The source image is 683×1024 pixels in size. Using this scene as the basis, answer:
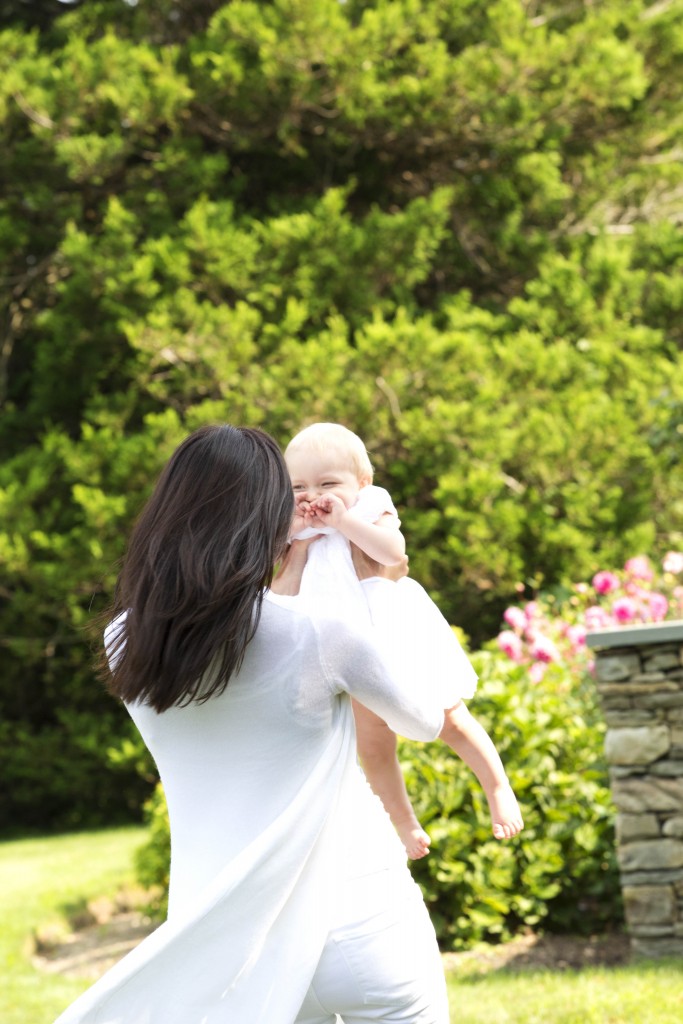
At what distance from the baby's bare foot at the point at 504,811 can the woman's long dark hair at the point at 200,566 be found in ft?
2.17

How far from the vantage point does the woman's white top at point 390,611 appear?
74.0 inches

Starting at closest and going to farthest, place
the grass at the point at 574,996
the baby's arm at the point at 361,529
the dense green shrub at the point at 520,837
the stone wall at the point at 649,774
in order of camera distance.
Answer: the baby's arm at the point at 361,529, the grass at the point at 574,996, the stone wall at the point at 649,774, the dense green shrub at the point at 520,837

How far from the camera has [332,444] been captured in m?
2.31

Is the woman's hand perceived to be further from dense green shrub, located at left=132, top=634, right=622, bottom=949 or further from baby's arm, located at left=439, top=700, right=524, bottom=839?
dense green shrub, located at left=132, top=634, right=622, bottom=949

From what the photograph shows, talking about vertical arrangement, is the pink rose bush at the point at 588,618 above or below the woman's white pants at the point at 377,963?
below

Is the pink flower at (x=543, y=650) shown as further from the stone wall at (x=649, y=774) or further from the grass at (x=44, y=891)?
the grass at (x=44, y=891)

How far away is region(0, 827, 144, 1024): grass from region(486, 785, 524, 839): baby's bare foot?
3.28 meters

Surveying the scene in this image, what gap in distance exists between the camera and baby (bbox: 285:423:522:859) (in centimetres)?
195

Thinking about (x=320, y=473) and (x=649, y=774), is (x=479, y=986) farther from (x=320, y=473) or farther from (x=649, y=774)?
(x=320, y=473)

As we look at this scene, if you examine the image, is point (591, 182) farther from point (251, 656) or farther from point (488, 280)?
point (251, 656)

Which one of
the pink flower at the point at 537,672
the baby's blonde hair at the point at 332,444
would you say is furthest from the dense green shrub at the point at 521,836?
the baby's blonde hair at the point at 332,444

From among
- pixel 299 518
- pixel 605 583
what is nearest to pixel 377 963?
pixel 299 518

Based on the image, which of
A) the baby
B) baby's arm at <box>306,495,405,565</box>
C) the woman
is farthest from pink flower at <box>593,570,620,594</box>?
the woman

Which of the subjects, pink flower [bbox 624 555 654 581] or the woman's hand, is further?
pink flower [bbox 624 555 654 581]
